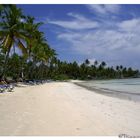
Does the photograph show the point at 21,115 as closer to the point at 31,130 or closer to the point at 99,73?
the point at 31,130

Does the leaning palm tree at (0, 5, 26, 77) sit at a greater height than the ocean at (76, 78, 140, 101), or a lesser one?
greater

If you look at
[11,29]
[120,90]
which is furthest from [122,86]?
[11,29]

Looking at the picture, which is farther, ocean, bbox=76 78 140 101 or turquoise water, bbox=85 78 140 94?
turquoise water, bbox=85 78 140 94

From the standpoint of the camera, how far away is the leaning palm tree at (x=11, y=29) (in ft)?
94.1

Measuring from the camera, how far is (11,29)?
2844 centimetres

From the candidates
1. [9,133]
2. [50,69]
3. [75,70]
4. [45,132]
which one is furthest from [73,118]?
[75,70]

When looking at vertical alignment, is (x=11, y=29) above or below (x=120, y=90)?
above

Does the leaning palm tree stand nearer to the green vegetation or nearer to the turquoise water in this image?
the green vegetation

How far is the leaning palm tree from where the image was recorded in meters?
28.7

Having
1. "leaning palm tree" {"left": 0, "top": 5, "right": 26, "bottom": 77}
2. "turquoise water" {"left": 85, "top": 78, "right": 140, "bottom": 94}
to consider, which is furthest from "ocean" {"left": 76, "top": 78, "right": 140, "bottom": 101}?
"leaning palm tree" {"left": 0, "top": 5, "right": 26, "bottom": 77}

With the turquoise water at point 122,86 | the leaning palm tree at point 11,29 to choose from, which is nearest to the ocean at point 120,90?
the turquoise water at point 122,86

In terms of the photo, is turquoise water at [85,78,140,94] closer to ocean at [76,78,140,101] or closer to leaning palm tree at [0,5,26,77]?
ocean at [76,78,140,101]

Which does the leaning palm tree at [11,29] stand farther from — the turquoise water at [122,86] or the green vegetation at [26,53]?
the turquoise water at [122,86]

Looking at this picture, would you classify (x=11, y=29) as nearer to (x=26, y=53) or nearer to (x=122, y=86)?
(x=26, y=53)
